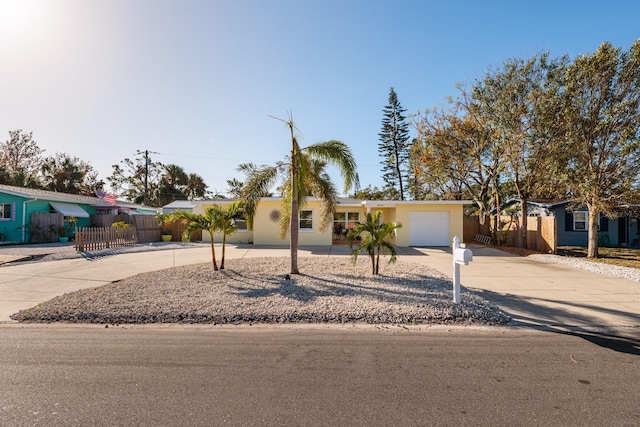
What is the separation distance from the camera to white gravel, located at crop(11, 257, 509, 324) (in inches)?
210

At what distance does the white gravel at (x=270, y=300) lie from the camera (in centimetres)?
532

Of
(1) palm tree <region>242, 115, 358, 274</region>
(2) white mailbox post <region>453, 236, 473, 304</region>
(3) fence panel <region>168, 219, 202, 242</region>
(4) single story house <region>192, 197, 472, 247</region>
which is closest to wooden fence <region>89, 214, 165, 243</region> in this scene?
(3) fence panel <region>168, 219, 202, 242</region>

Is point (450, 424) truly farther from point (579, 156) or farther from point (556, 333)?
point (579, 156)

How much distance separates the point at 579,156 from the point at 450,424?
14.8m

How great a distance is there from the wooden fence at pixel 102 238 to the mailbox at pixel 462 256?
14.8 metres

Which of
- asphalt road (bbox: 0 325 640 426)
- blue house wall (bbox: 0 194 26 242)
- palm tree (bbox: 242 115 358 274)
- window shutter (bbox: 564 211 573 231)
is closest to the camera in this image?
asphalt road (bbox: 0 325 640 426)

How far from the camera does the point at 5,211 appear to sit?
59.9ft

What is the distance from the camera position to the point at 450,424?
255 centimetres

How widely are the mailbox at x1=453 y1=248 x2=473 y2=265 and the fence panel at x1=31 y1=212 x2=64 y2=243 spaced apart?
2282 cm

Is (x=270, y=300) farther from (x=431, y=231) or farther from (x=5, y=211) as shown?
(x=5, y=211)

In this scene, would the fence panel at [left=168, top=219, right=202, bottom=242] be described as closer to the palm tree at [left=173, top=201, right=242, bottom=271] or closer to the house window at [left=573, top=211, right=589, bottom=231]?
the palm tree at [left=173, top=201, right=242, bottom=271]

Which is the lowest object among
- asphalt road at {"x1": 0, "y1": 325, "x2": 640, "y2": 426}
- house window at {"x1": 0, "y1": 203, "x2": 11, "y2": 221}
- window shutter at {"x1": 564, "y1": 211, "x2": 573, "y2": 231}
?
→ asphalt road at {"x1": 0, "y1": 325, "x2": 640, "y2": 426}

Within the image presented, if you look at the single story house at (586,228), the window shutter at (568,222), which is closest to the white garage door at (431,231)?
the single story house at (586,228)

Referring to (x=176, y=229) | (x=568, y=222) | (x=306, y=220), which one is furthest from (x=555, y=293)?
(x=176, y=229)
